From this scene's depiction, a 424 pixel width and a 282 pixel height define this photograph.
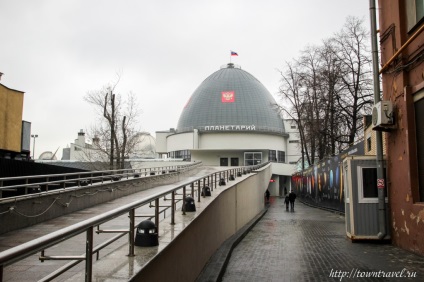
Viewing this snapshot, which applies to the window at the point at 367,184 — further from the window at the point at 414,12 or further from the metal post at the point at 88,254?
the metal post at the point at 88,254

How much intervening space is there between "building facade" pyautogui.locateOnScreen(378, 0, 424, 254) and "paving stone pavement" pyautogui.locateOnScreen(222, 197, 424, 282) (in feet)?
2.30

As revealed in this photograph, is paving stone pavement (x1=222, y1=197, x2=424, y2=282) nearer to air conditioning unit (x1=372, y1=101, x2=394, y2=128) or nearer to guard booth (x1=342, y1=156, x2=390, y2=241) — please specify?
guard booth (x1=342, y1=156, x2=390, y2=241)

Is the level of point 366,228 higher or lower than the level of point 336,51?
lower

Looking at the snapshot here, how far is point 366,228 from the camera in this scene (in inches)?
454

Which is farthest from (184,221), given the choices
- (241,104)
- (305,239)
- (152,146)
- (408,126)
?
(152,146)

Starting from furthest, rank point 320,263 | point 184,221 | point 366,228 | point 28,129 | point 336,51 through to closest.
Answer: point 336,51 < point 28,129 < point 366,228 < point 320,263 < point 184,221

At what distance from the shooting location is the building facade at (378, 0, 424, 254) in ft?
31.1

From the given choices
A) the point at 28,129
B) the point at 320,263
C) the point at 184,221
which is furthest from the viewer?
the point at 28,129

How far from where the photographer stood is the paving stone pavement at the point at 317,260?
25.7 ft

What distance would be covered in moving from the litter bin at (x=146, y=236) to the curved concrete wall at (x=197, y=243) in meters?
0.19

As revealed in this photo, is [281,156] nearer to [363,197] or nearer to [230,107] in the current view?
[230,107]

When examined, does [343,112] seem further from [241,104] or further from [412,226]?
[241,104]

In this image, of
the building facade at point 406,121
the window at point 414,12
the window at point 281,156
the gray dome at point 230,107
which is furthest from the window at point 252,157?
the window at point 414,12

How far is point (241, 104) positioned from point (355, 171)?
68083mm
